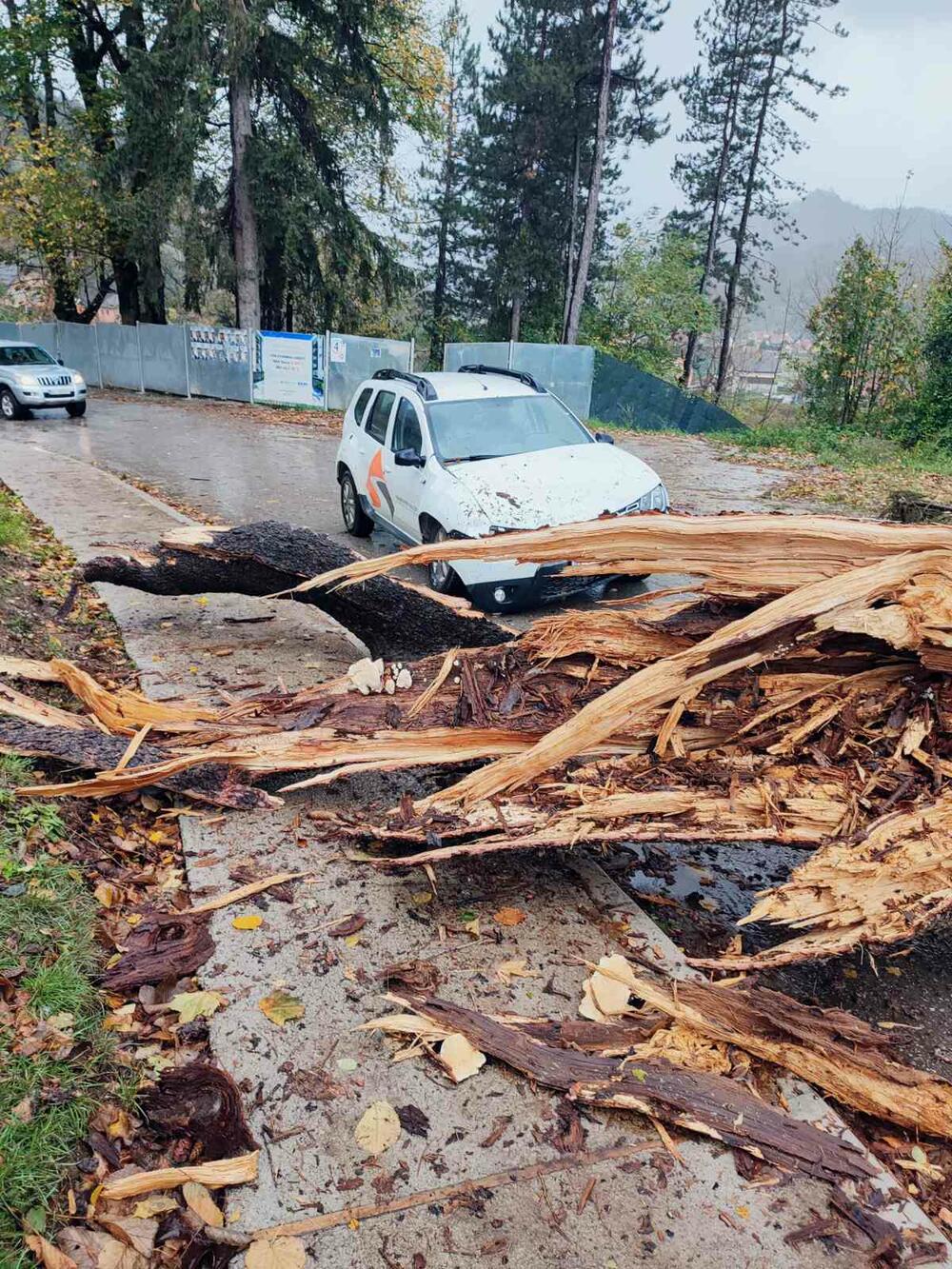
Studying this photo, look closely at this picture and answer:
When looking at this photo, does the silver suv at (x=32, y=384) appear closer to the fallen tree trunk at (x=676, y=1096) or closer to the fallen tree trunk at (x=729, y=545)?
the fallen tree trunk at (x=729, y=545)

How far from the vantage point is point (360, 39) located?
24.2 metres

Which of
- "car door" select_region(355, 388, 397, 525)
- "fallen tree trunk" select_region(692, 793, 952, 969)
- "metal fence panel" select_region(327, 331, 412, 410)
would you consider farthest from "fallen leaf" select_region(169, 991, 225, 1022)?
"metal fence panel" select_region(327, 331, 412, 410)

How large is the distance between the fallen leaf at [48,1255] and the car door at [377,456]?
7324 mm

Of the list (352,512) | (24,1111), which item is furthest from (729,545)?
(352,512)

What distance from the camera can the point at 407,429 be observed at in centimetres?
882

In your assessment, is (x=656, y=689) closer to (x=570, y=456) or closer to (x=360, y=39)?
(x=570, y=456)

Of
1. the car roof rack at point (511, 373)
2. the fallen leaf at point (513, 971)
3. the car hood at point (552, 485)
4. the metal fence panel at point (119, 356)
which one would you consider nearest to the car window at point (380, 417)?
the car roof rack at point (511, 373)

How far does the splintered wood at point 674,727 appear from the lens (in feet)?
10.8

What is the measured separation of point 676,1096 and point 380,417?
8.13 meters

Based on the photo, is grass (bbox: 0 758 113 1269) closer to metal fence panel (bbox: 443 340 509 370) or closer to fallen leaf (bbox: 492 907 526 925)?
fallen leaf (bbox: 492 907 526 925)

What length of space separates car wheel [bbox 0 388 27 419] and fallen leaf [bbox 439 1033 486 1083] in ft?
72.5

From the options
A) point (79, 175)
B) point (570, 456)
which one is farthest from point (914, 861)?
point (79, 175)

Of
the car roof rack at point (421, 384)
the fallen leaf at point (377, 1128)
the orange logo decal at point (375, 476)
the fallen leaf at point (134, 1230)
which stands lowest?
the fallen leaf at point (134, 1230)

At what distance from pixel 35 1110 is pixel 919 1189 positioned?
2.57 m
